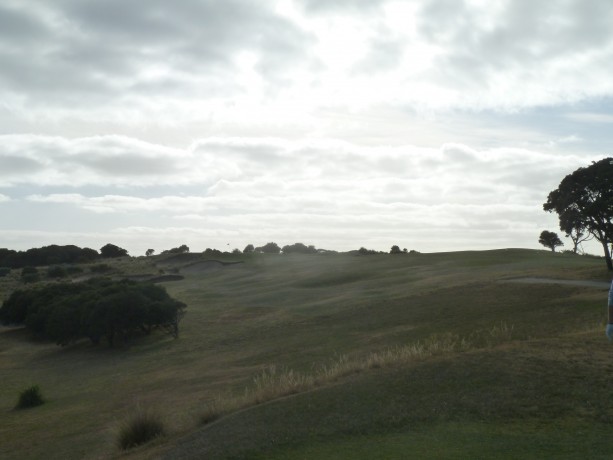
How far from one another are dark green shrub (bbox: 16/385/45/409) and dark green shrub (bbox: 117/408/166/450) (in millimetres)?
14894

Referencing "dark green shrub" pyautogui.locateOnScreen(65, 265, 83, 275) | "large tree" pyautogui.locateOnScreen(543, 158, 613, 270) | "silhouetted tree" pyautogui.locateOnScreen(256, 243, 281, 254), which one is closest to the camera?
"large tree" pyautogui.locateOnScreen(543, 158, 613, 270)

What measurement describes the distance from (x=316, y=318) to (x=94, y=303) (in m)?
18.4

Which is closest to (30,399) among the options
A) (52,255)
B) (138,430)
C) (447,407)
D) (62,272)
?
(138,430)

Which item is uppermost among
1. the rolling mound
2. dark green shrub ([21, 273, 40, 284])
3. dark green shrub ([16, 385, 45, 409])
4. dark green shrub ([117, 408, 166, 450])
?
dark green shrub ([21, 273, 40, 284])

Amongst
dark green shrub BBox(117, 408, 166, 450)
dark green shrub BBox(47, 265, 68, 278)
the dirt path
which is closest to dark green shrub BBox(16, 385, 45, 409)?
dark green shrub BBox(117, 408, 166, 450)

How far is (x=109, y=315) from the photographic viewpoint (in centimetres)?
4681

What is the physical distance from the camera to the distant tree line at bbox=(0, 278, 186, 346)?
1850 inches

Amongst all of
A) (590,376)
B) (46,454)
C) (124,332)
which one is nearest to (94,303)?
(124,332)

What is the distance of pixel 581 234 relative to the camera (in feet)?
144

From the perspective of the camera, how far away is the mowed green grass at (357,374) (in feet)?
39.3

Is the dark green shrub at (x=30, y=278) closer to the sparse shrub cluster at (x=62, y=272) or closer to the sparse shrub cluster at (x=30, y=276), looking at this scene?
the sparse shrub cluster at (x=30, y=276)

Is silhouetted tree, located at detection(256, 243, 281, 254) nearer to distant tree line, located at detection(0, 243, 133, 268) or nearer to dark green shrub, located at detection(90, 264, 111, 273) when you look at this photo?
distant tree line, located at detection(0, 243, 133, 268)

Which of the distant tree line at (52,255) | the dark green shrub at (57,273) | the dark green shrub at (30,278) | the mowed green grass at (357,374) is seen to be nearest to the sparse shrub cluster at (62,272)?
the dark green shrub at (57,273)

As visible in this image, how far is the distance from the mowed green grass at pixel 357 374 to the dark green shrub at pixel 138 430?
1.65ft
